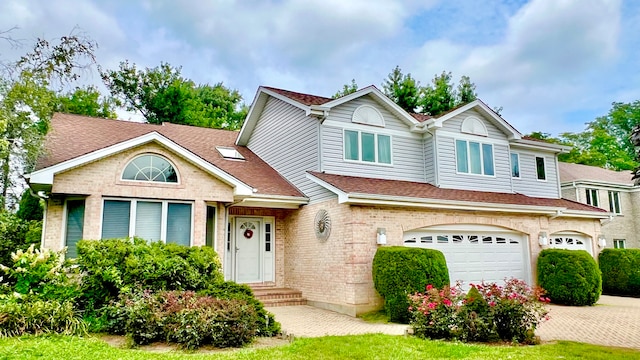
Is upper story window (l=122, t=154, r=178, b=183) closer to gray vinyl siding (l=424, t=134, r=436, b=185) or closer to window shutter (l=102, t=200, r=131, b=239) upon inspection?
window shutter (l=102, t=200, r=131, b=239)

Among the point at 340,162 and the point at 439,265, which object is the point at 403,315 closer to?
the point at 439,265

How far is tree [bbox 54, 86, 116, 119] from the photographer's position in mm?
25369

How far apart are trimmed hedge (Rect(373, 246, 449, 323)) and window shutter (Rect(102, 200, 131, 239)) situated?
6485 millimetres

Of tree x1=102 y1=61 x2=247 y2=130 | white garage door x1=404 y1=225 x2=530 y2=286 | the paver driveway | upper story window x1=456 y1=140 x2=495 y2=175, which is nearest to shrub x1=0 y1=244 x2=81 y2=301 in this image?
the paver driveway

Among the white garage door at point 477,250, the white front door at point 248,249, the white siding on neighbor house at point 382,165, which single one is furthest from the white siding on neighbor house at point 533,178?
the white front door at point 248,249

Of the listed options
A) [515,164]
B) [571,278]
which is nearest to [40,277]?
[571,278]

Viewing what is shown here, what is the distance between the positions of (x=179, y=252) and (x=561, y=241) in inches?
567

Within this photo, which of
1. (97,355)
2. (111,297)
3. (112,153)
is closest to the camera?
(97,355)

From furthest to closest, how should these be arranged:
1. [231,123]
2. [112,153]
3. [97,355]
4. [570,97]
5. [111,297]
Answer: [231,123] < [570,97] < [112,153] < [111,297] < [97,355]

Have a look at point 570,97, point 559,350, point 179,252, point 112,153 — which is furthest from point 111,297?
point 570,97

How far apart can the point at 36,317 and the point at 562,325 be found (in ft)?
36.2

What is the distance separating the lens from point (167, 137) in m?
12.6

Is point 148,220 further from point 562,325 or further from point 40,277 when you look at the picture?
point 562,325

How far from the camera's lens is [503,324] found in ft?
27.0
